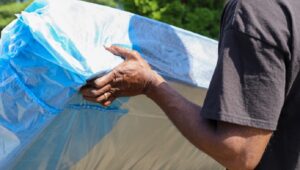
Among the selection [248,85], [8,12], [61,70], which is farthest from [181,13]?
[248,85]

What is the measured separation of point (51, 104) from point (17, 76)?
14 centimetres

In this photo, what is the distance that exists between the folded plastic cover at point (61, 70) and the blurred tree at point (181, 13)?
3380 millimetres

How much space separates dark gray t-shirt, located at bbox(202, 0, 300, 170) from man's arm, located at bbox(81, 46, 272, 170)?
0.04 m

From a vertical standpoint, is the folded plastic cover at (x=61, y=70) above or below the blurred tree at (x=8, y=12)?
above

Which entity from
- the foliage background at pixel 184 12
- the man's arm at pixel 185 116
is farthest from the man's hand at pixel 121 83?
the foliage background at pixel 184 12

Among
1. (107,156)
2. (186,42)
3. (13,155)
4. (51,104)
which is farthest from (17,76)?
(186,42)

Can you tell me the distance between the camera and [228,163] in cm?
138

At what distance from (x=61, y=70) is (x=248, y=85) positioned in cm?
61

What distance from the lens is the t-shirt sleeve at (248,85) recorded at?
129cm

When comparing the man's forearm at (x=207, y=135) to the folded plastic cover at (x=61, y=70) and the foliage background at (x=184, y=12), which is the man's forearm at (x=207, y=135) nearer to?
the folded plastic cover at (x=61, y=70)

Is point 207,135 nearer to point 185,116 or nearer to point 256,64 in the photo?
point 185,116

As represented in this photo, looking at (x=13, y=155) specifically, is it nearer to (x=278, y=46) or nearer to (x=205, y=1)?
(x=278, y=46)

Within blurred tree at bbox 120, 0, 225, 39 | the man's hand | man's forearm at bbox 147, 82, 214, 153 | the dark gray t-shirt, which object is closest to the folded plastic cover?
the man's hand

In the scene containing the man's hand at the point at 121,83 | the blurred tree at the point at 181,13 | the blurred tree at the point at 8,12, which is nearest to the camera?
the man's hand at the point at 121,83
